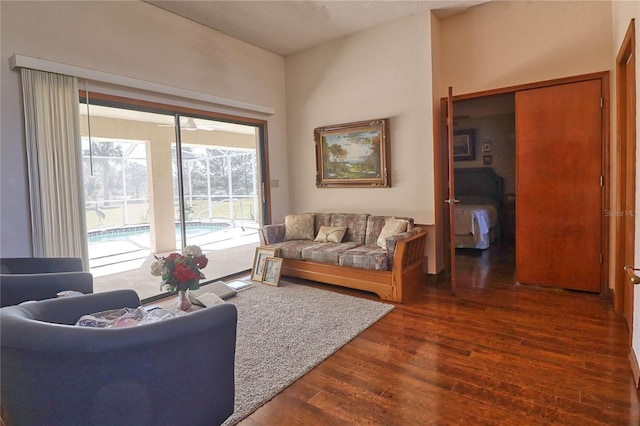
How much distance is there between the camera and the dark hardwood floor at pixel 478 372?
6.18 ft

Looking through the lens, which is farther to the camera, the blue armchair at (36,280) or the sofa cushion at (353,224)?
the sofa cushion at (353,224)

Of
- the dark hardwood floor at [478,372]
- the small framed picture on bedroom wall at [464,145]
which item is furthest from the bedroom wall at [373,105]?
the small framed picture on bedroom wall at [464,145]

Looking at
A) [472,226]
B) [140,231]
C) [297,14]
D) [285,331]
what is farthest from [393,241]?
[140,231]

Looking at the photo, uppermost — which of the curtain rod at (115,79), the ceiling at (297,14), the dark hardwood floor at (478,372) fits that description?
the ceiling at (297,14)

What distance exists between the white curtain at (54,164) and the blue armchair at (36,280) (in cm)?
57

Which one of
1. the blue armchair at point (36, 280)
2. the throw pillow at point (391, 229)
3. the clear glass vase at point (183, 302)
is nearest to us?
the blue armchair at point (36, 280)

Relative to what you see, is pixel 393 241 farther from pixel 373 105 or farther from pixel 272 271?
pixel 373 105

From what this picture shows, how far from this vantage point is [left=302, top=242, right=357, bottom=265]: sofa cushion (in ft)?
13.6

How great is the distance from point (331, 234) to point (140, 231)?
2511 mm

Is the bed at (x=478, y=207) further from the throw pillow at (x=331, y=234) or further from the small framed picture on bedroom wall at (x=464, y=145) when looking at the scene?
the throw pillow at (x=331, y=234)

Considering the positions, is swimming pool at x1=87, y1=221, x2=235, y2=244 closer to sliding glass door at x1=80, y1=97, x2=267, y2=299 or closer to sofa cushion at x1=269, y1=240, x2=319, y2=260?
sliding glass door at x1=80, y1=97, x2=267, y2=299

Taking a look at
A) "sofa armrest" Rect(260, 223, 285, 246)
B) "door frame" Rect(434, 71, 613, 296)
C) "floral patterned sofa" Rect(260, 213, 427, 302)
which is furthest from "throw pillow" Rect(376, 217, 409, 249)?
"sofa armrest" Rect(260, 223, 285, 246)

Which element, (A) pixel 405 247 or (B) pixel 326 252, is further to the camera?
(B) pixel 326 252

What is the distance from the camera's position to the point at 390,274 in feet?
12.3
